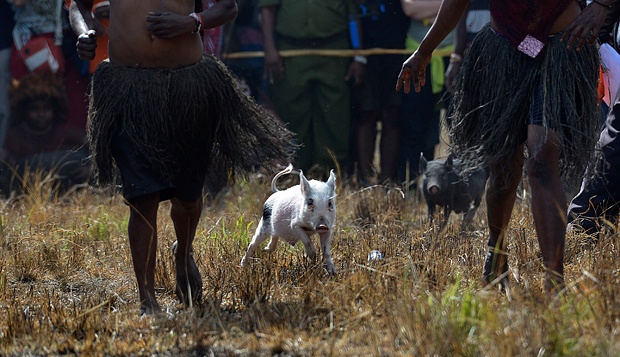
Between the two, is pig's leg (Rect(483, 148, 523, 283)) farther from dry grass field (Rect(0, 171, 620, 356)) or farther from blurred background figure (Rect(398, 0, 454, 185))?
blurred background figure (Rect(398, 0, 454, 185))

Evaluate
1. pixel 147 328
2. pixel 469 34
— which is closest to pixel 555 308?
pixel 147 328

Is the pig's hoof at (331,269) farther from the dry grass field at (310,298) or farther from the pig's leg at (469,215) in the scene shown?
the pig's leg at (469,215)

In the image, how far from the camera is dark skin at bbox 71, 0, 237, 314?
451cm

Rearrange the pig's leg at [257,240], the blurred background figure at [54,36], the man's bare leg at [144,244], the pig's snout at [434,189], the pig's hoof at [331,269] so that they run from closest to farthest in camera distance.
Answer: the man's bare leg at [144,244] → the pig's hoof at [331,269] → the pig's leg at [257,240] → the pig's snout at [434,189] → the blurred background figure at [54,36]

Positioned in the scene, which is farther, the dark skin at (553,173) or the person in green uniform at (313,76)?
the person in green uniform at (313,76)

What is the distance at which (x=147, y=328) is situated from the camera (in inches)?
162

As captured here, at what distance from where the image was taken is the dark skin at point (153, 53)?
4.51 m

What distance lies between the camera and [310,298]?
438cm

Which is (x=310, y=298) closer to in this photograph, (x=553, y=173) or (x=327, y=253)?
(x=327, y=253)

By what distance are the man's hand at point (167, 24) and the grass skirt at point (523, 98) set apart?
136 cm

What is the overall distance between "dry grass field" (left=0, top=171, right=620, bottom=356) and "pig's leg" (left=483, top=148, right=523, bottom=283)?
101 millimetres

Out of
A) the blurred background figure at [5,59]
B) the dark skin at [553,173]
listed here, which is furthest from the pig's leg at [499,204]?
the blurred background figure at [5,59]

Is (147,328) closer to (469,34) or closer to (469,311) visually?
(469,311)

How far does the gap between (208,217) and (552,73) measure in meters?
3.27
